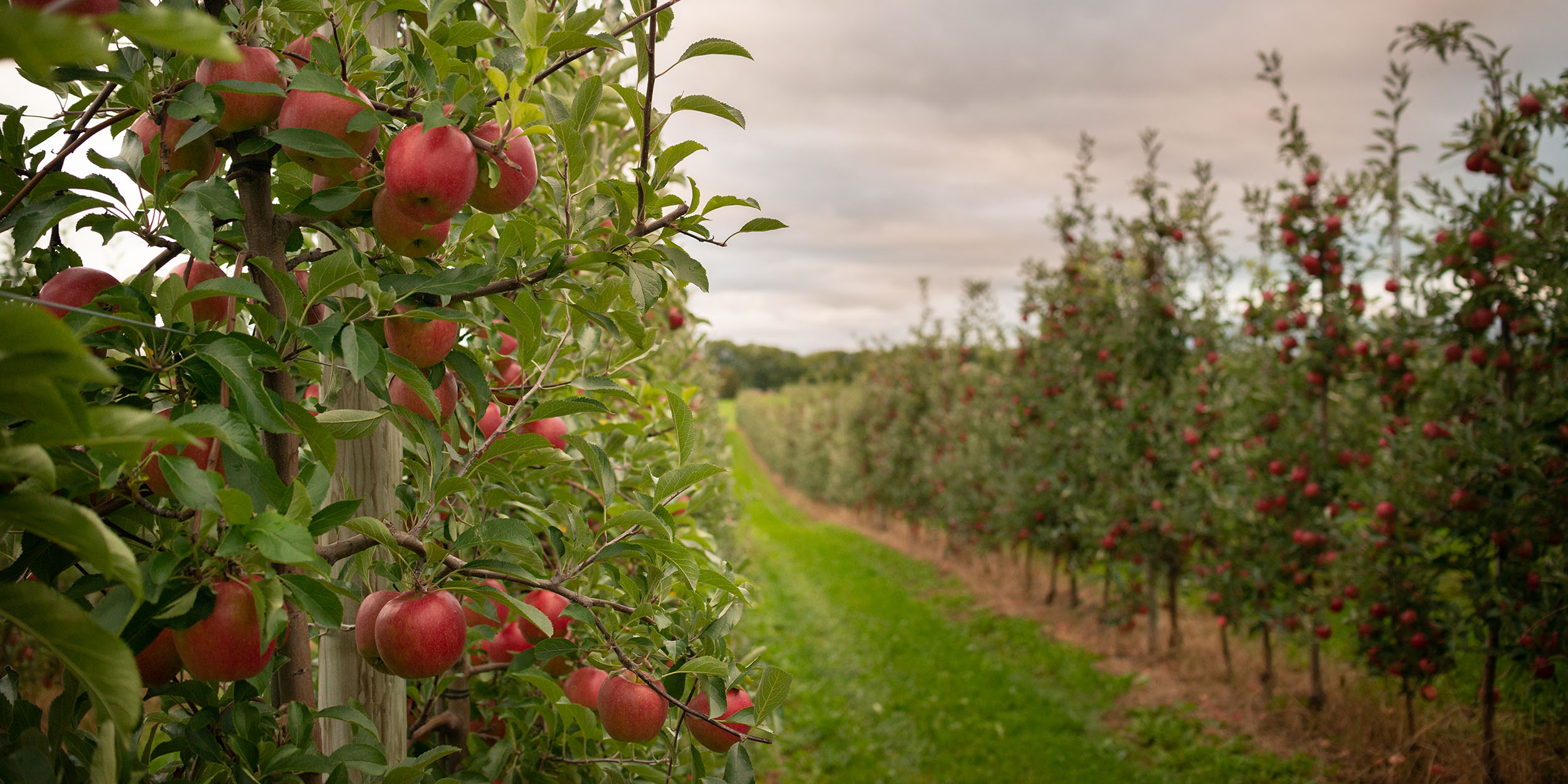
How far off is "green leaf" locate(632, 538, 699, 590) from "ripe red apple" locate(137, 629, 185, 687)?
0.63m

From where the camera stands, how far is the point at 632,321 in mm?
1341

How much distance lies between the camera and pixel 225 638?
958 millimetres

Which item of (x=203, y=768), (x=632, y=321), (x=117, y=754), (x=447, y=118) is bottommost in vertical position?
(x=203, y=768)

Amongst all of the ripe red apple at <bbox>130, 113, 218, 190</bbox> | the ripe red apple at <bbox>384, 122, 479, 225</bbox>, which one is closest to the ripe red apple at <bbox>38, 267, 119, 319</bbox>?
the ripe red apple at <bbox>130, 113, 218, 190</bbox>

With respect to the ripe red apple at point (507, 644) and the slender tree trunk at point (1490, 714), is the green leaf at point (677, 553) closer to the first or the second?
the ripe red apple at point (507, 644)

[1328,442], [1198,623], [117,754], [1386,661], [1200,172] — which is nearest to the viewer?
[117,754]

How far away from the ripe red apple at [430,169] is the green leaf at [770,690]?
2.99ft

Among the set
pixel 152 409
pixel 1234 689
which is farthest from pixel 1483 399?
pixel 152 409

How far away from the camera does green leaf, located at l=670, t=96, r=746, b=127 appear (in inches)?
48.3

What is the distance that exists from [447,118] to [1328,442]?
22.3 ft

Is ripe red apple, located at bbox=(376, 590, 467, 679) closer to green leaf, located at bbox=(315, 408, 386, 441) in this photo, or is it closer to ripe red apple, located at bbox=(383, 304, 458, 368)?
green leaf, located at bbox=(315, 408, 386, 441)

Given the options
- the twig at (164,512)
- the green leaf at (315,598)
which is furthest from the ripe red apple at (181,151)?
the green leaf at (315,598)

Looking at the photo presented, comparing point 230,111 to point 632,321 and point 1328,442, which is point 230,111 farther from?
Answer: point 1328,442

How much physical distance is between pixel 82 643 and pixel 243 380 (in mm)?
350
